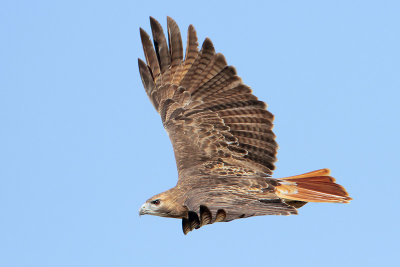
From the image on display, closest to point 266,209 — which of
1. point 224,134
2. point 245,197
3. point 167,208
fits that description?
point 245,197

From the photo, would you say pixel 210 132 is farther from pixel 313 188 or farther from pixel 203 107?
pixel 313 188

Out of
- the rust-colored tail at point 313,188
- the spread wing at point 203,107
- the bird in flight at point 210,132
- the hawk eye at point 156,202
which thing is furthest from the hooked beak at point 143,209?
the rust-colored tail at point 313,188

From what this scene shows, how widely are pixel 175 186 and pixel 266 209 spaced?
2.33 meters

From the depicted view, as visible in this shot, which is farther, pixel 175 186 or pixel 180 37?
pixel 180 37

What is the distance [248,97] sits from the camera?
1300 cm

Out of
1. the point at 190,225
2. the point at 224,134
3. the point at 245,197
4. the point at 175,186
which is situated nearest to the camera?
the point at 190,225

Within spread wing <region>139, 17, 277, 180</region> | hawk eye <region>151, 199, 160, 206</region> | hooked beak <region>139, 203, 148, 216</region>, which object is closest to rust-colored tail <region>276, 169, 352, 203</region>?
spread wing <region>139, 17, 277, 180</region>

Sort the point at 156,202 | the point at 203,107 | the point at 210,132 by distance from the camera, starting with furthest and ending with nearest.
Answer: the point at 203,107 < the point at 210,132 < the point at 156,202

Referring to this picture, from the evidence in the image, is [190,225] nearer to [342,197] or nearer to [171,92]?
[342,197]

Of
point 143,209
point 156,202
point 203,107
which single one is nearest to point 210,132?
point 203,107

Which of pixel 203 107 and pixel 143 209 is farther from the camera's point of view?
pixel 203 107

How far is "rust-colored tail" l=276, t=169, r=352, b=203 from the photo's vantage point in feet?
40.2

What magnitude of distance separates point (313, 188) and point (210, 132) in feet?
6.61

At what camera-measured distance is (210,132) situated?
12.9 metres
